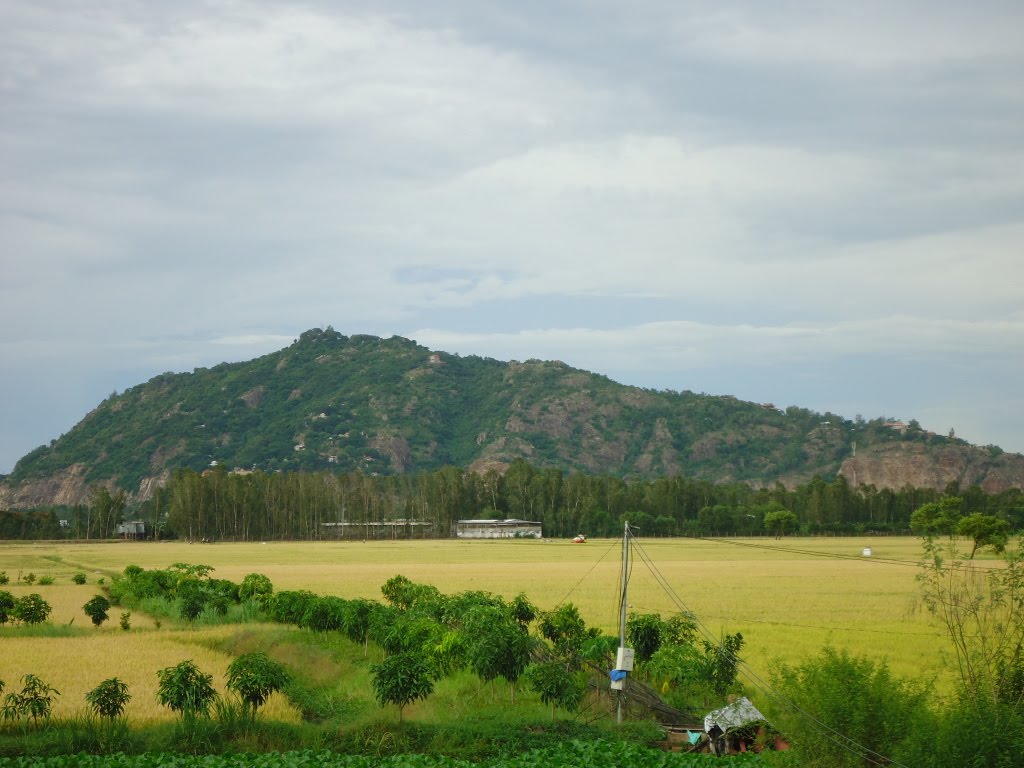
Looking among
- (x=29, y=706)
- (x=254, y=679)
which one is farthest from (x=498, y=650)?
(x=29, y=706)

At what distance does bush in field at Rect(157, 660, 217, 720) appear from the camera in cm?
1750

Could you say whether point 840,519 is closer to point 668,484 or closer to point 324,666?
point 668,484

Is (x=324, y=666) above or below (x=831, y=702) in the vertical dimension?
below

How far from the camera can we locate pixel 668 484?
14438cm

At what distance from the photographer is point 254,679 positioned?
58.9 ft

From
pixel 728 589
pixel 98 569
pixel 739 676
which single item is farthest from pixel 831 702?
pixel 98 569

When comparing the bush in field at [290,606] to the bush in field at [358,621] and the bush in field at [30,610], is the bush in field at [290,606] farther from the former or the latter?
the bush in field at [30,610]

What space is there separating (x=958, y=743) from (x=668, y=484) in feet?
436

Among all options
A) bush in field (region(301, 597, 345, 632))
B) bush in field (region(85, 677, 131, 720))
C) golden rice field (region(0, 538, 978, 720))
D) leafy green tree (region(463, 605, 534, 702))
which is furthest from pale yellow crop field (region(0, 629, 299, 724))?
leafy green tree (region(463, 605, 534, 702))

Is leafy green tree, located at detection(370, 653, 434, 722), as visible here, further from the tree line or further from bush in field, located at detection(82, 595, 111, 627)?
the tree line

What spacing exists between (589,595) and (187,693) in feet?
94.5

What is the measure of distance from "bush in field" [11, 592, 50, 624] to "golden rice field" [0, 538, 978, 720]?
3.25ft

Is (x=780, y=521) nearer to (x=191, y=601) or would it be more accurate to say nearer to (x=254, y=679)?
(x=191, y=601)

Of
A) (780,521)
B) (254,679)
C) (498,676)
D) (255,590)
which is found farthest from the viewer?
(780,521)
